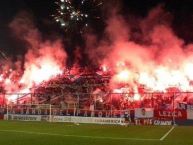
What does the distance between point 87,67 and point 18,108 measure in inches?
694

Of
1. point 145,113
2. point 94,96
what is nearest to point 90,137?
point 145,113

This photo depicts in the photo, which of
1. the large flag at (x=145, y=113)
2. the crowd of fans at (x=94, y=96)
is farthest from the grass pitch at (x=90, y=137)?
the crowd of fans at (x=94, y=96)

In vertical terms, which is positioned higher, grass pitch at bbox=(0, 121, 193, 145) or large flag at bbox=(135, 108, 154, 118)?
large flag at bbox=(135, 108, 154, 118)

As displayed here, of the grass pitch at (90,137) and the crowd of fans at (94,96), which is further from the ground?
the crowd of fans at (94,96)

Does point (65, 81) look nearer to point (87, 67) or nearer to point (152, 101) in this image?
point (87, 67)

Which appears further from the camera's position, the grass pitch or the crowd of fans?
the crowd of fans

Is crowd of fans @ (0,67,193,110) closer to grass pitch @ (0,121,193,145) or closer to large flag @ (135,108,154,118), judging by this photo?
large flag @ (135,108,154,118)

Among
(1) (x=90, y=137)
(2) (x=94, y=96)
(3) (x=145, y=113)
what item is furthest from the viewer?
(2) (x=94, y=96)

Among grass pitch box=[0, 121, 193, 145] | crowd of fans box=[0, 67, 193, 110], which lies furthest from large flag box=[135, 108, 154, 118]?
grass pitch box=[0, 121, 193, 145]

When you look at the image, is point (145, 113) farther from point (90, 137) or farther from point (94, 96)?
point (90, 137)

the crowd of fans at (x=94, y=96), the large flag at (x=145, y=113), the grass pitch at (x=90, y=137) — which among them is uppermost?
the crowd of fans at (x=94, y=96)

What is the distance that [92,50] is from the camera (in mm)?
60500

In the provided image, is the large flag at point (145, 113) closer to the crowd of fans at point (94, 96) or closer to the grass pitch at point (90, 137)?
the crowd of fans at point (94, 96)

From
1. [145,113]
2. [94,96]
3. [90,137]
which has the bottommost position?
[90,137]
